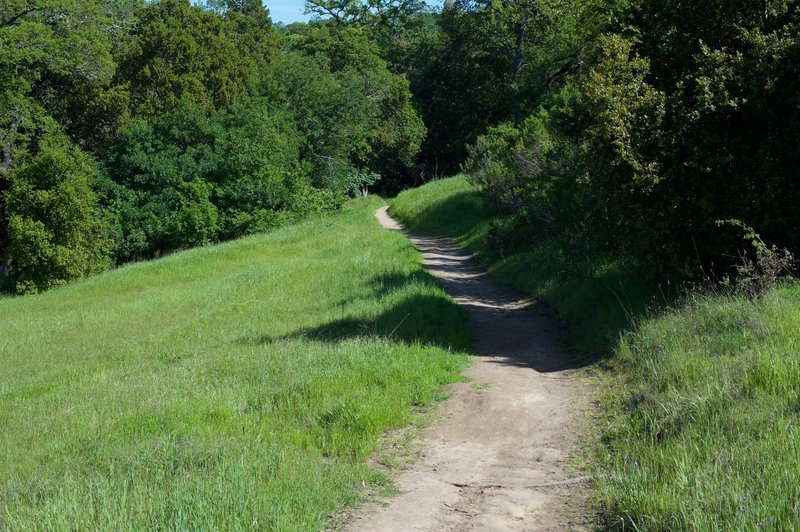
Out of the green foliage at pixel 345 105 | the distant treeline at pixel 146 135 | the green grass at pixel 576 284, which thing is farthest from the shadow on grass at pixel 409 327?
the green foliage at pixel 345 105

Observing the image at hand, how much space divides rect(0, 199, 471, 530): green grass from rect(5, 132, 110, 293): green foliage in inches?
512

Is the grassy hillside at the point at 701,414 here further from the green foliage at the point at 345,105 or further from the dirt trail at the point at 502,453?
the green foliage at the point at 345,105

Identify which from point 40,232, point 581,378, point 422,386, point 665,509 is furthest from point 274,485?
point 40,232

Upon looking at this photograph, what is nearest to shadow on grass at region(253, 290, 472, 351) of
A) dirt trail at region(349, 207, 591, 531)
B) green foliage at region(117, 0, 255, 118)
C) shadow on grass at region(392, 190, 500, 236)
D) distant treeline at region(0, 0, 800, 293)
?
dirt trail at region(349, 207, 591, 531)

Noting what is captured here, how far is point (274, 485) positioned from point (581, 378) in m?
4.91

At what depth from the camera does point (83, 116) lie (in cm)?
4041

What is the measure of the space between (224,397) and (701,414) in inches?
196

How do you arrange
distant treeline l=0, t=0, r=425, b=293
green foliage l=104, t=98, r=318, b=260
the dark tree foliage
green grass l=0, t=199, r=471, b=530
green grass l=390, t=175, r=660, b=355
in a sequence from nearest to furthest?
green grass l=0, t=199, r=471, b=530 → the dark tree foliage → green grass l=390, t=175, r=660, b=355 → distant treeline l=0, t=0, r=425, b=293 → green foliage l=104, t=98, r=318, b=260

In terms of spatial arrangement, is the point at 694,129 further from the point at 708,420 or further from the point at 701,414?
the point at 708,420

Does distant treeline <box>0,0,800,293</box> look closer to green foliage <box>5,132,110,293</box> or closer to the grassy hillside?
green foliage <box>5,132,110,293</box>

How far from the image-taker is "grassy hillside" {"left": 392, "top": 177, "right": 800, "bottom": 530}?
4.40 meters

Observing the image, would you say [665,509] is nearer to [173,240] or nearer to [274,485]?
[274,485]

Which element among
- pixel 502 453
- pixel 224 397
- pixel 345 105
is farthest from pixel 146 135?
pixel 502 453

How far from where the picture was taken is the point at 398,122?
180 feet
